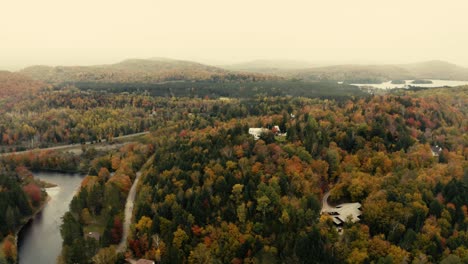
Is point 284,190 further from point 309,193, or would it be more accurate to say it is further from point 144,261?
point 144,261

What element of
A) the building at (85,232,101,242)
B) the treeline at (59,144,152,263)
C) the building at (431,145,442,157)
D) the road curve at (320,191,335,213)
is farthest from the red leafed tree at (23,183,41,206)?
the building at (431,145,442,157)

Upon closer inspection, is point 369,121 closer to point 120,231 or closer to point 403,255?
point 403,255

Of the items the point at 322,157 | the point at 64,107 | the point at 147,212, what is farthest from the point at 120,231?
the point at 64,107

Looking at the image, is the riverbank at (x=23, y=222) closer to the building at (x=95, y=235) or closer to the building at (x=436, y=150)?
the building at (x=95, y=235)

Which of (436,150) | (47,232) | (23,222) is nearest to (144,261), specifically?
(47,232)

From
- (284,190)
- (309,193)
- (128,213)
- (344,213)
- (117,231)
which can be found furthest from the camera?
(128,213)

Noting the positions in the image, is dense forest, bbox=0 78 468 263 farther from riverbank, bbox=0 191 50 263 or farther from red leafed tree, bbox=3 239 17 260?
red leafed tree, bbox=3 239 17 260
